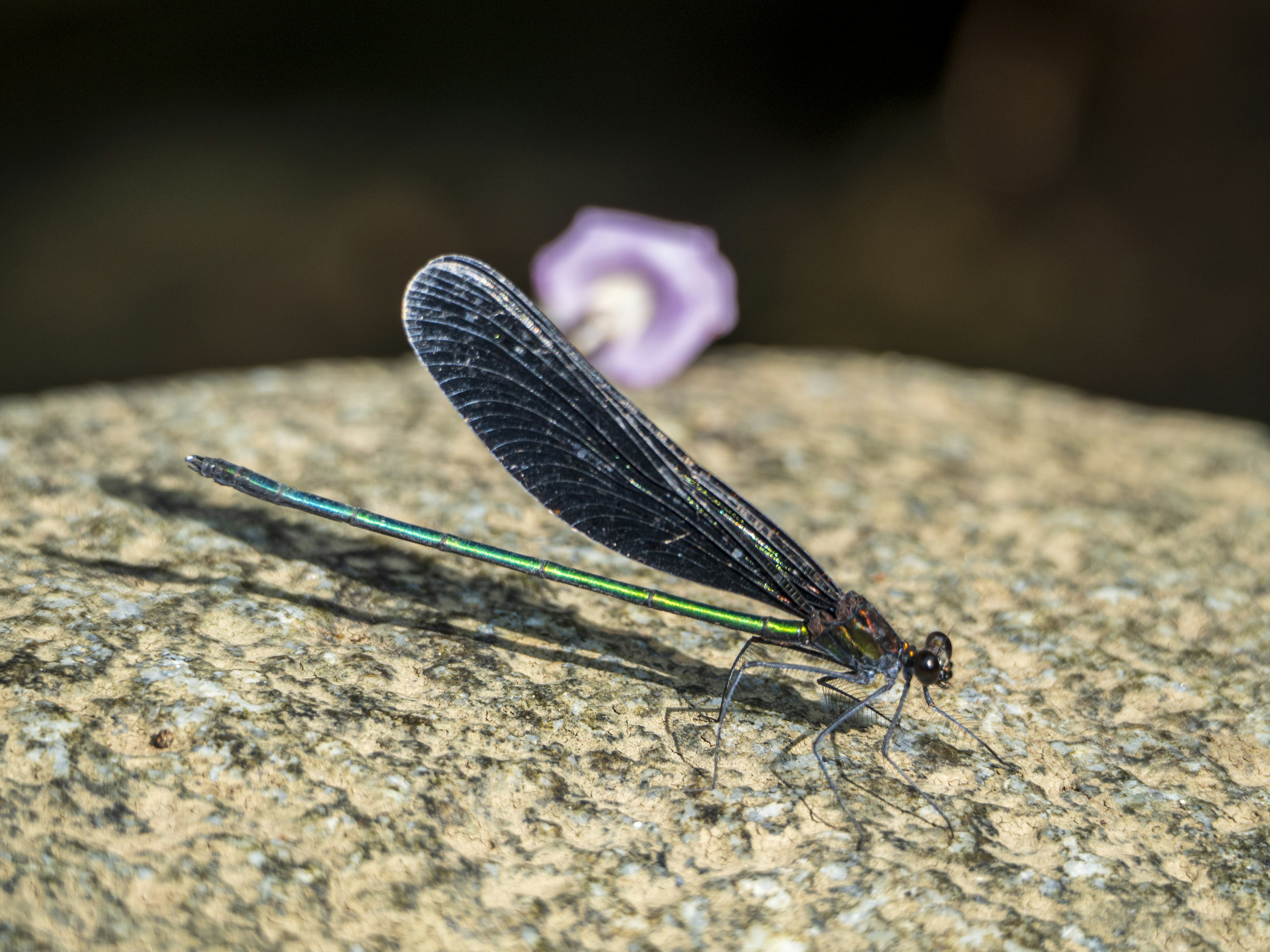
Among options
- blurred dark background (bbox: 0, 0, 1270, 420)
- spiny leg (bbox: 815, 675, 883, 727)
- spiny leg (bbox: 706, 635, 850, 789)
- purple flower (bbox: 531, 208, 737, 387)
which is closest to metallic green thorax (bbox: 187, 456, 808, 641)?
spiny leg (bbox: 706, 635, 850, 789)

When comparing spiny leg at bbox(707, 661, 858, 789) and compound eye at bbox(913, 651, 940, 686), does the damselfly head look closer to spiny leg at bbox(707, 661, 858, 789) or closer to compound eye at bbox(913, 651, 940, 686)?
compound eye at bbox(913, 651, 940, 686)

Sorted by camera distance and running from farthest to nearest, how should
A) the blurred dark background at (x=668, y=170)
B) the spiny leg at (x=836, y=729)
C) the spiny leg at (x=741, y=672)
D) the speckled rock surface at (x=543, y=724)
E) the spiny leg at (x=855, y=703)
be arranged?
1. the blurred dark background at (x=668, y=170)
2. the spiny leg at (x=855, y=703)
3. the spiny leg at (x=741, y=672)
4. the spiny leg at (x=836, y=729)
5. the speckled rock surface at (x=543, y=724)

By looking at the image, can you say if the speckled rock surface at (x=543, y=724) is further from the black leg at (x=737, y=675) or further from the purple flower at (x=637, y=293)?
the purple flower at (x=637, y=293)

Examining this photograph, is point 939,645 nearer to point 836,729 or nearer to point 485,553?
point 836,729

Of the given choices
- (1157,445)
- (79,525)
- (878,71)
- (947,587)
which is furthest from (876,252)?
(79,525)

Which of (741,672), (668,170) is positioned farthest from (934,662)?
(668,170)

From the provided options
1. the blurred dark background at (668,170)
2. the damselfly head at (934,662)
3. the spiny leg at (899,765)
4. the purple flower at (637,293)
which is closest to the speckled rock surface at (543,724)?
the spiny leg at (899,765)

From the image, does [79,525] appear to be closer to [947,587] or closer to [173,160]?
[947,587]
